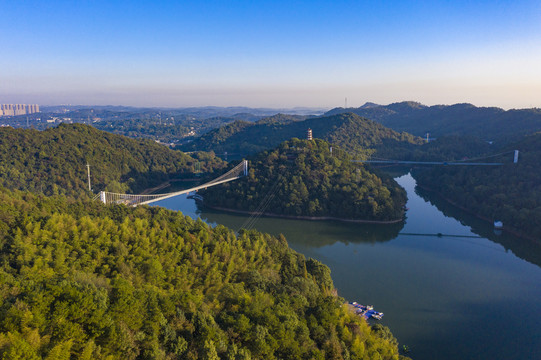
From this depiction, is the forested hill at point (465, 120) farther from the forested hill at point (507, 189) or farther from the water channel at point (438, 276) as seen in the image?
the water channel at point (438, 276)

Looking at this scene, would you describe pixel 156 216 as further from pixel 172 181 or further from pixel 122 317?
pixel 172 181

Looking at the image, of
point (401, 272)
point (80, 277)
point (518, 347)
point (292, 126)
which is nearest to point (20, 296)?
point (80, 277)

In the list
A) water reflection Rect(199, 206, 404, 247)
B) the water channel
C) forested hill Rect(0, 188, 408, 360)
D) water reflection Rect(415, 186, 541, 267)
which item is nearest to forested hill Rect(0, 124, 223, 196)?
the water channel

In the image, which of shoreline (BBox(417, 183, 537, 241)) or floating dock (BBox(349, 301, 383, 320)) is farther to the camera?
shoreline (BBox(417, 183, 537, 241))

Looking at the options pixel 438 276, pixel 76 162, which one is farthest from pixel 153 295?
pixel 76 162

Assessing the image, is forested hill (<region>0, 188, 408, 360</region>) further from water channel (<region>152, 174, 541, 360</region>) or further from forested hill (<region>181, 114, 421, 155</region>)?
forested hill (<region>181, 114, 421, 155</region>)

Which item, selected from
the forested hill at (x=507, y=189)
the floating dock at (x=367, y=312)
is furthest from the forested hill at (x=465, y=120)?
the floating dock at (x=367, y=312)
